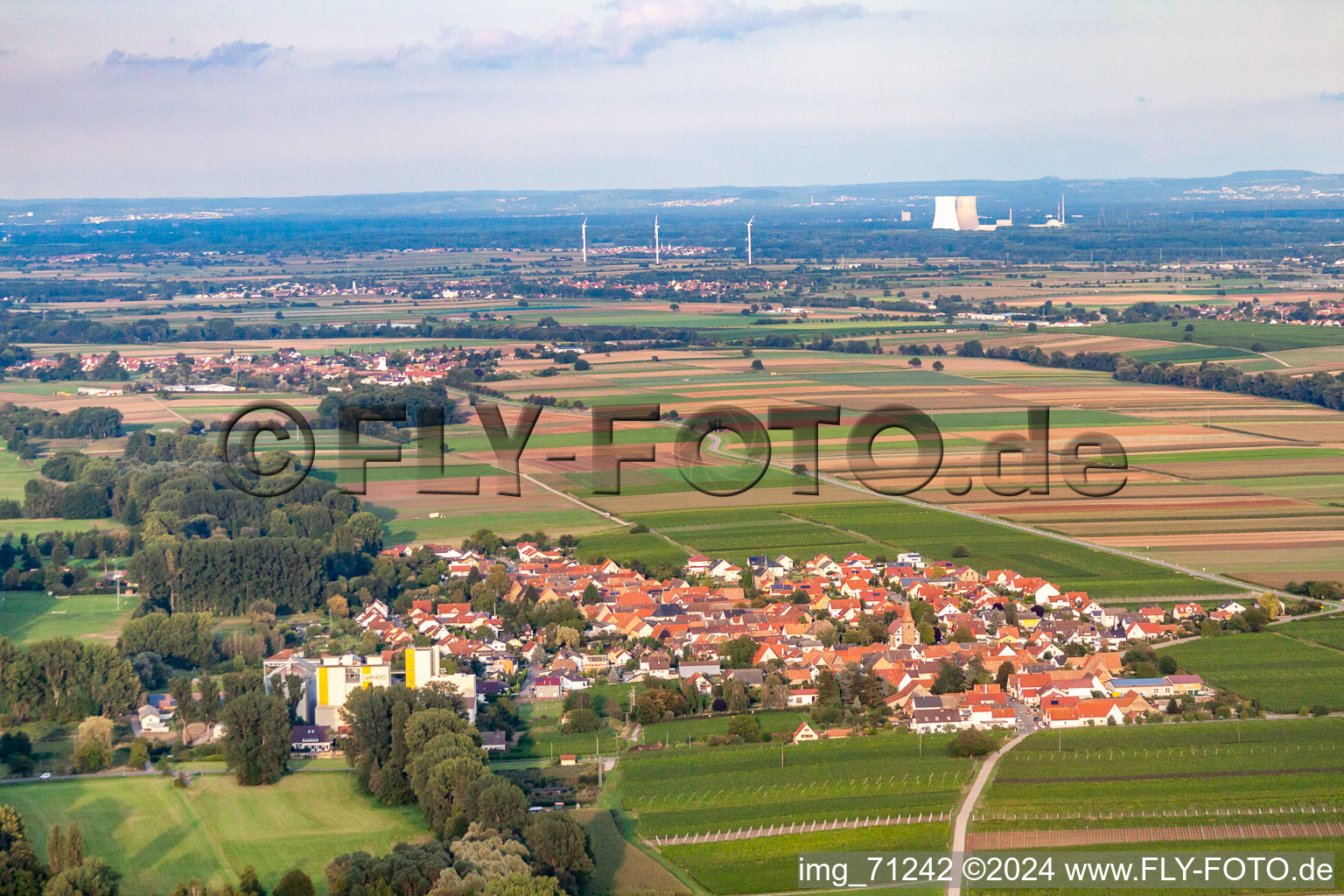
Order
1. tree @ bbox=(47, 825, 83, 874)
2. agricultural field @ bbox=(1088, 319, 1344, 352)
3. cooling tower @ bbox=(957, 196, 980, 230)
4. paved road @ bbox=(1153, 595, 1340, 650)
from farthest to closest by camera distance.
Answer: cooling tower @ bbox=(957, 196, 980, 230) < agricultural field @ bbox=(1088, 319, 1344, 352) < paved road @ bbox=(1153, 595, 1340, 650) < tree @ bbox=(47, 825, 83, 874)

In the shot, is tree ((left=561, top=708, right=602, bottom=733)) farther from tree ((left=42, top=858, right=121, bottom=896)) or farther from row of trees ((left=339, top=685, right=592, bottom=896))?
tree ((left=42, top=858, right=121, bottom=896))

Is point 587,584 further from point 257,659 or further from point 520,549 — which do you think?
point 257,659

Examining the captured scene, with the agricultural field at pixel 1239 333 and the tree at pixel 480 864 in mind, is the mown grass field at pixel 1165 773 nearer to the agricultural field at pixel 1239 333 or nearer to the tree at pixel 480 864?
the tree at pixel 480 864

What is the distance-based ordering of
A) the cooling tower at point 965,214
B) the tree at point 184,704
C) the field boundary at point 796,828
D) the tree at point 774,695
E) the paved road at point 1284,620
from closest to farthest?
1. the field boundary at point 796,828
2. the tree at point 184,704
3. the tree at point 774,695
4. the paved road at point 1284,620
5. the cooling tower at point 965,214

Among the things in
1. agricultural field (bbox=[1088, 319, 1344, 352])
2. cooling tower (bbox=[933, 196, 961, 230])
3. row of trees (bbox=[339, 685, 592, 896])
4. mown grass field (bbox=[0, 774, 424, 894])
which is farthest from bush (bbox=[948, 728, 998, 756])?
cooling tower (bbox=[933, 196, 961, 230])

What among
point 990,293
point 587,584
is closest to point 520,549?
point 587,584

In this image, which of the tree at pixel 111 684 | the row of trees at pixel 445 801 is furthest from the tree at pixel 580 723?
the tree at pixel 111 684

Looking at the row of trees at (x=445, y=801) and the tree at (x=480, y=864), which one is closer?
the tree at (x=480, y=864)
